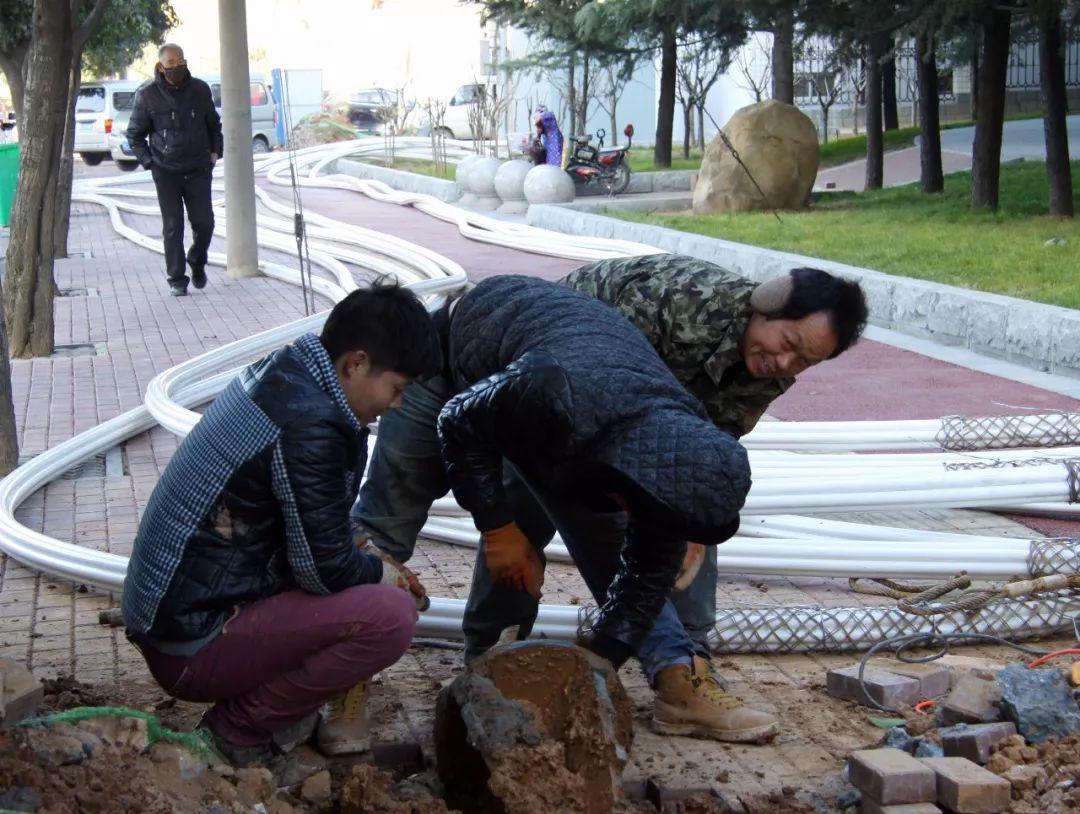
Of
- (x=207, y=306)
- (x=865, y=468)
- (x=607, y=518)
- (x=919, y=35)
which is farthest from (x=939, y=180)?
(x=607, y=518)

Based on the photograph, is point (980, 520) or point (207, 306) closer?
point (980, 520)

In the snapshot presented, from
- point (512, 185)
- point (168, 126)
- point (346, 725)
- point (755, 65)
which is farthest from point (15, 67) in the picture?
point (755, 65)

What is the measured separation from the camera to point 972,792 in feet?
9.52

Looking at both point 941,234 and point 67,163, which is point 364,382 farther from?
point 941,234

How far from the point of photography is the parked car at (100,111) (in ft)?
101

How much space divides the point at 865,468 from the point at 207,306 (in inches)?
287

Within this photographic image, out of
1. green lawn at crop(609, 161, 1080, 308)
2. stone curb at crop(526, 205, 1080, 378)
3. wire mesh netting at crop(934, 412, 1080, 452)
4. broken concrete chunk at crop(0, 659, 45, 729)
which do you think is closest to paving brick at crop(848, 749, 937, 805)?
broken concrete chunk at crop(0, 659, 45, 729)

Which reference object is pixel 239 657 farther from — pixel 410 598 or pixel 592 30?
pixel 592 30

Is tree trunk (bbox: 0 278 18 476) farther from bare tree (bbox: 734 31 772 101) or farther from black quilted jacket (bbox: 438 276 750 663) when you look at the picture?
bare tree (bbox: 734 31 772 101)

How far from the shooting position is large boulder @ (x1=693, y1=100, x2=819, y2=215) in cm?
1588

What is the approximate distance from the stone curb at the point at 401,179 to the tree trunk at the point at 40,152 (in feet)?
43.2

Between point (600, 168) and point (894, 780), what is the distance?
18523 mm

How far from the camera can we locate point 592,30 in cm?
1873

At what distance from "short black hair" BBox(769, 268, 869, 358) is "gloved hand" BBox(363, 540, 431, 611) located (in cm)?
110
